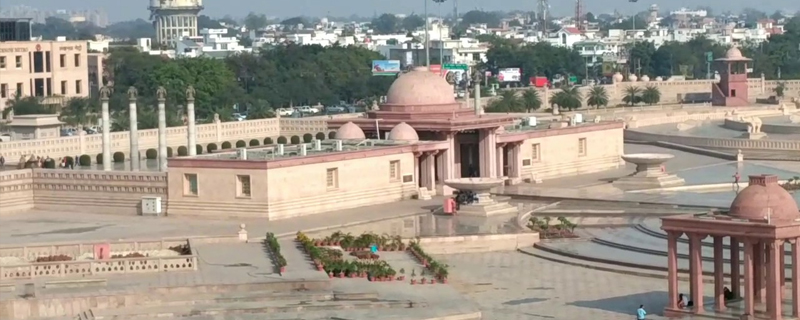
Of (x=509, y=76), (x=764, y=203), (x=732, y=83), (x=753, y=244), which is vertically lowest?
(x=753, y=244)

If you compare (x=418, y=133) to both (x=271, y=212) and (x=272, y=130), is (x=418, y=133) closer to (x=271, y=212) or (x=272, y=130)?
(x=271, y=212)

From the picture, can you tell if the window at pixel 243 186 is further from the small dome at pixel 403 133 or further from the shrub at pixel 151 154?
the shrub at pixel 151 154

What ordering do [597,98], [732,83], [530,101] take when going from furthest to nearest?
1. [732,83]
2. [597,98]
3. [530,101]

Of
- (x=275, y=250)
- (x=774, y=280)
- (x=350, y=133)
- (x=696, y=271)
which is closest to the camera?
(x=774, y=280)

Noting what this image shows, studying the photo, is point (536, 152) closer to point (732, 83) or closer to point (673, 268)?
point (673, 268)

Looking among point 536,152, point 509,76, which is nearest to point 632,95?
point 509,76

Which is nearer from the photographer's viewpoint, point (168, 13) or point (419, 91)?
point (419, 91)

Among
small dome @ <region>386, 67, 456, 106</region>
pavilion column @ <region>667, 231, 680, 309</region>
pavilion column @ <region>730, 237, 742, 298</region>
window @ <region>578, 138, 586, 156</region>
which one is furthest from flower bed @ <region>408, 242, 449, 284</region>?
window @ <region>578, 138, 586, 156</region>
